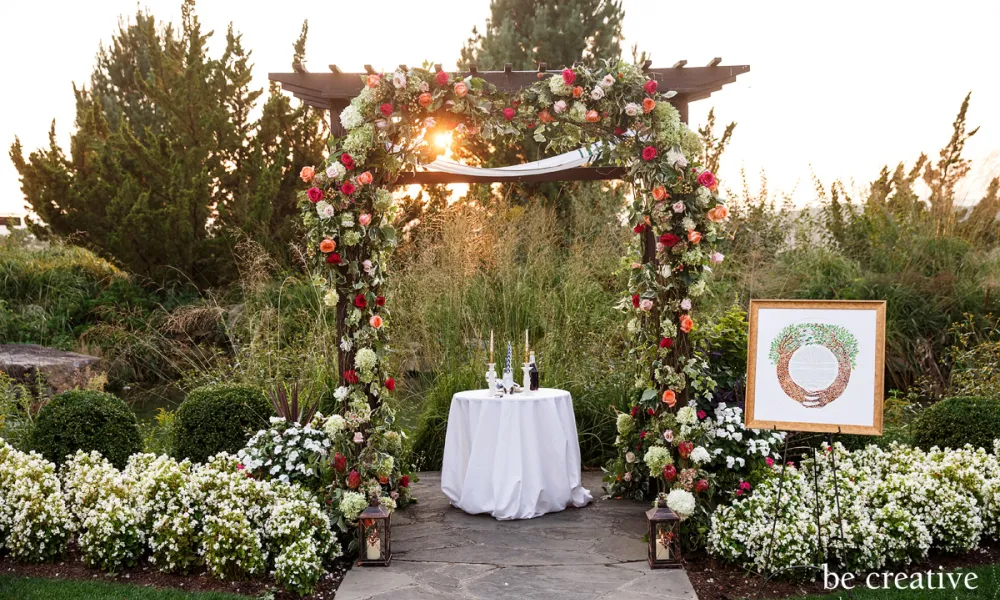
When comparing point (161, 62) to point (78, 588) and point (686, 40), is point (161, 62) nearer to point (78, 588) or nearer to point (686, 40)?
point (686, 40)

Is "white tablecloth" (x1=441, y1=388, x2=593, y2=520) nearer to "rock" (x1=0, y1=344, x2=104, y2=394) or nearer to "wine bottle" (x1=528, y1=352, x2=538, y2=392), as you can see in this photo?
"wine bottle" (x1=528, y1=352, x2=538, y2=392)

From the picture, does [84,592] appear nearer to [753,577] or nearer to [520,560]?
[520,560]

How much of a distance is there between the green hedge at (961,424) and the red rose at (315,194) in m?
3.55

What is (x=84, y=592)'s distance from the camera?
3289 mm

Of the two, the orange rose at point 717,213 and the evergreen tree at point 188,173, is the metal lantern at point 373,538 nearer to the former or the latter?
the orange rose at point 717,213

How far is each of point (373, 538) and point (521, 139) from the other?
2090 millimetres

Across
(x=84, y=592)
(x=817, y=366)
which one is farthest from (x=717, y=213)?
(x=84, y=592)

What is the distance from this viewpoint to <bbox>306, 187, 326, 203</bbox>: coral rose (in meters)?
3.73

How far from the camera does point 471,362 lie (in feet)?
18.9

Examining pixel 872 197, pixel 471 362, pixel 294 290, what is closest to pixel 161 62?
pixel 294 290

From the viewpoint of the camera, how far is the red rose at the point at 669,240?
12.5 ft

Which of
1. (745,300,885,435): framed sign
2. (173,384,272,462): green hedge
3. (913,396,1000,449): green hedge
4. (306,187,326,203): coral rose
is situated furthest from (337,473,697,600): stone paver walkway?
(306,187,326,203): coral rose

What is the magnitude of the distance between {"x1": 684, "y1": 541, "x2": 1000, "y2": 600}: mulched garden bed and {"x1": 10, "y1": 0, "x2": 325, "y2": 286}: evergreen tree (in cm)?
802

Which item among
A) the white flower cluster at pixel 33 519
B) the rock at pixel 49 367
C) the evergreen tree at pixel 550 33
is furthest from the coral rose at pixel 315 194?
the evergreen tree at pixel 550 33
